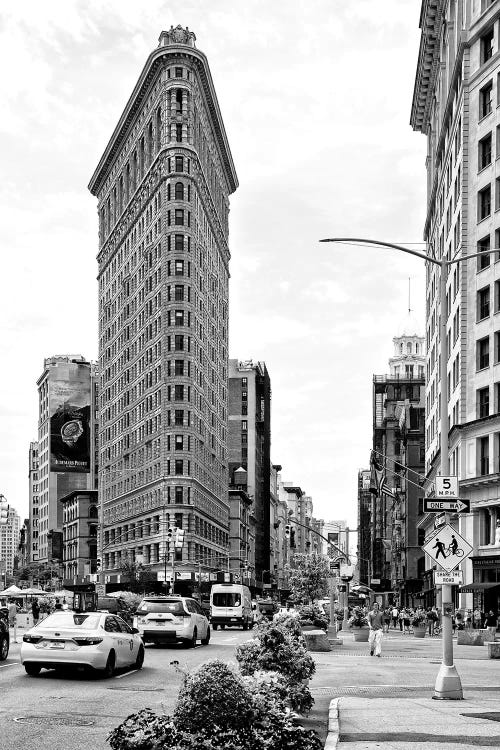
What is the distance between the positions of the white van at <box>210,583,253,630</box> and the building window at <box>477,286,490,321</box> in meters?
21.7

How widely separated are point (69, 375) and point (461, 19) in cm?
12280

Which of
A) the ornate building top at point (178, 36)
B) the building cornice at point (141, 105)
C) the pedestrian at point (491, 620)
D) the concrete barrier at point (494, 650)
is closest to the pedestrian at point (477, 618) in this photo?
the pedestrian at point (491, 620)

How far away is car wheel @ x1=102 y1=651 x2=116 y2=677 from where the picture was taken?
2261 cm

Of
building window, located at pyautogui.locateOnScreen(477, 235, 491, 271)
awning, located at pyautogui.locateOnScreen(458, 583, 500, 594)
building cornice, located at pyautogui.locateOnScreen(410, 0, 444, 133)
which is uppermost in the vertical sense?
building cornice, located at pyautogui.locateOnScreen(410, 0, 444, 133)

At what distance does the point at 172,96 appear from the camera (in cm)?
12706

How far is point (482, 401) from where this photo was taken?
6066cm

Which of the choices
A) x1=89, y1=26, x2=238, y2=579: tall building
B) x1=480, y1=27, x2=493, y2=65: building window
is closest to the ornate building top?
x1=89, y1=26, x2=238, y2=579: tall building

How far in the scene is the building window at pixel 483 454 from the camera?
58.7 m

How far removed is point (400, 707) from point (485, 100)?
52651 millimetres

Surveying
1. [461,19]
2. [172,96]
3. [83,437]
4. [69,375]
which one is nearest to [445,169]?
[461,19]

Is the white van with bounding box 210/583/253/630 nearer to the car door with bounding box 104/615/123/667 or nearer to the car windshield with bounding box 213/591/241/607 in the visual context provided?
the car windshield with bounding box 213/591/241/607

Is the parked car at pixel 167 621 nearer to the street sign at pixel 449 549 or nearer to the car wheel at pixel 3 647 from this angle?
the car wheel at pixel 3 647

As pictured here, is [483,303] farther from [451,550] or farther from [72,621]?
[72,621]

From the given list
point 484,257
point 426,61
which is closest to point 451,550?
point 484,257
